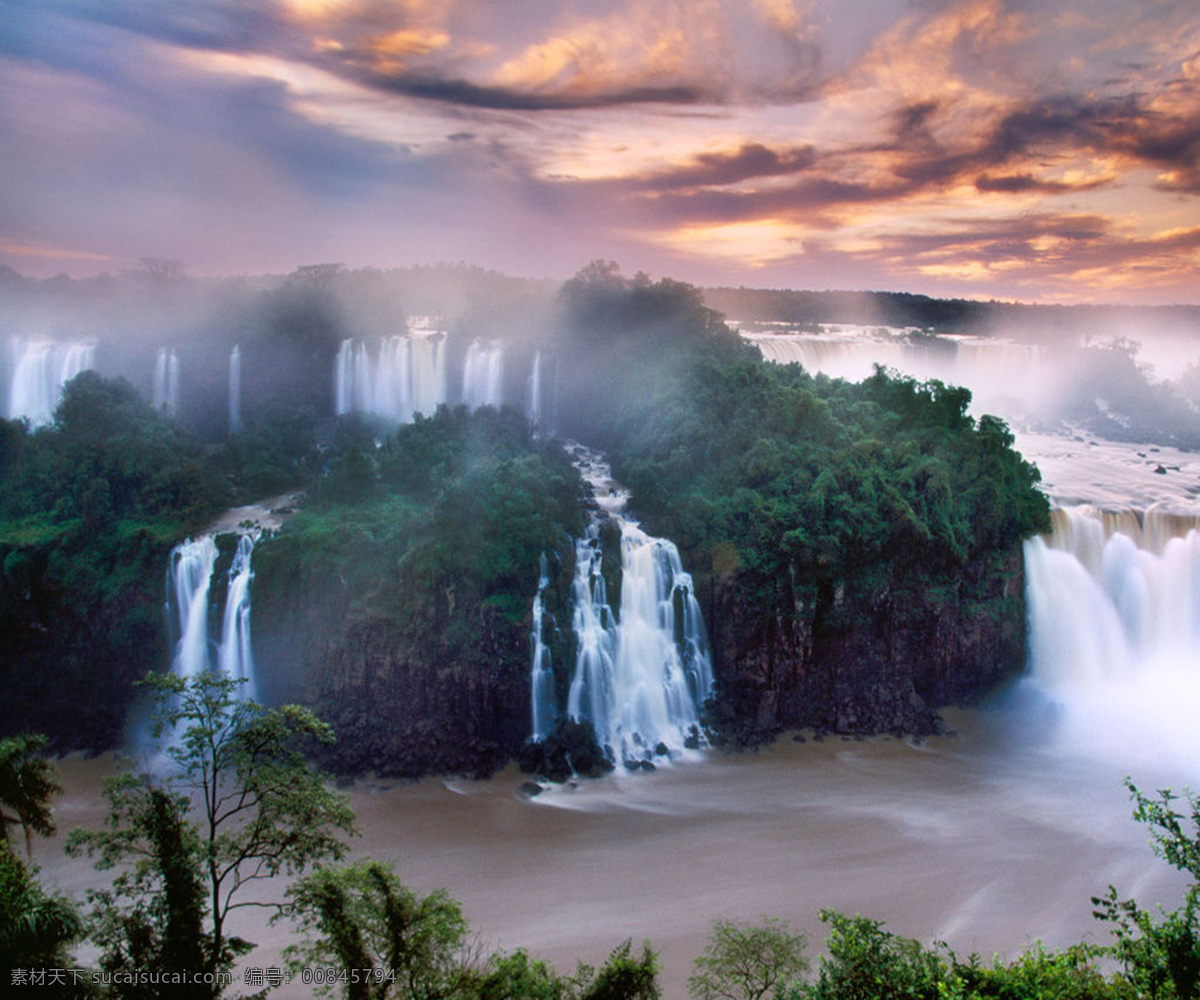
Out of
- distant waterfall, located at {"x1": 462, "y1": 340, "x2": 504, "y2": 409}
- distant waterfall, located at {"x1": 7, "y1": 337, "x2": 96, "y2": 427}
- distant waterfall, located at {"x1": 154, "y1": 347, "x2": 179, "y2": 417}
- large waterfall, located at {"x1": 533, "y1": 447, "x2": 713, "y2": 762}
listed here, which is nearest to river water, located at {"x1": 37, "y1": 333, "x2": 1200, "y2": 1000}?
large waterfall, located at {"x1": 533, "y1": 447, "x2": 713, "y2": 762}

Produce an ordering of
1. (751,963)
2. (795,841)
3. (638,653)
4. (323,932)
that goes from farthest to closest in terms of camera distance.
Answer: (638,653) < (795,841) < (751,963) < (323,932)

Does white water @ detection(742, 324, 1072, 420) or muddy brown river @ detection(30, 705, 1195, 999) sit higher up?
white water @ detection(742, 324, 1072, 420)

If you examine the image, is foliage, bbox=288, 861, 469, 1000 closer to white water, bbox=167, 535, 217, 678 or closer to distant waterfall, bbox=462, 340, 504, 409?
white water, bbox=167, 535, 217, 678

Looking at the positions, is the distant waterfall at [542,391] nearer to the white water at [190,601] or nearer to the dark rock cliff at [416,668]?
the dark rock cliff at [416,668]

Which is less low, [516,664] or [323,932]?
[516,664]

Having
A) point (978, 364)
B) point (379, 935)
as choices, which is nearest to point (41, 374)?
point (379, 935)

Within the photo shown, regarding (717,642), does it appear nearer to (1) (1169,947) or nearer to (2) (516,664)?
(2) (516,664)
